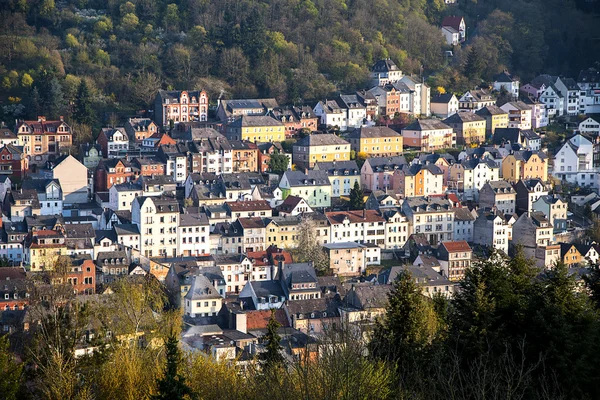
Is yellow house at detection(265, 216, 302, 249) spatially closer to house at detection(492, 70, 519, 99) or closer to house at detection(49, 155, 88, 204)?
house at detection(49, 155, 88, 204)

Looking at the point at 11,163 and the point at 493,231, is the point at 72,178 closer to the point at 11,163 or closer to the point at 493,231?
the point at 11,163

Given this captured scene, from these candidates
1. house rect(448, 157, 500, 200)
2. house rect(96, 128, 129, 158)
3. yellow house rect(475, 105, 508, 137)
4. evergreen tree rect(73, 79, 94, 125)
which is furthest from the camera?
yellow house rect(475, 105, 508, 137)

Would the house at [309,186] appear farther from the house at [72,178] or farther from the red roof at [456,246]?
the house at [72,178]

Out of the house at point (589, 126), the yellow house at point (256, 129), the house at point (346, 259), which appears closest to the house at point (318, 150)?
the yellow house at point (256, 129)

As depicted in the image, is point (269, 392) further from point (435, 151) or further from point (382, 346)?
point (435, 151)

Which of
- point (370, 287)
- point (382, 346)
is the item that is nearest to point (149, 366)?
point (382, 346)

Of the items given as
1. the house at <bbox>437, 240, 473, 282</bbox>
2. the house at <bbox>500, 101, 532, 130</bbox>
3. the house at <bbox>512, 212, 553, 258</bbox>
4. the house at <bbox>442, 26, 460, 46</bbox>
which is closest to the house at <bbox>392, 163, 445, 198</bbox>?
the house at <bbox>512, 212, 553, 258</bbox>

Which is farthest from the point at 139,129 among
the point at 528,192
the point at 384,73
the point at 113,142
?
the point at 528,192
